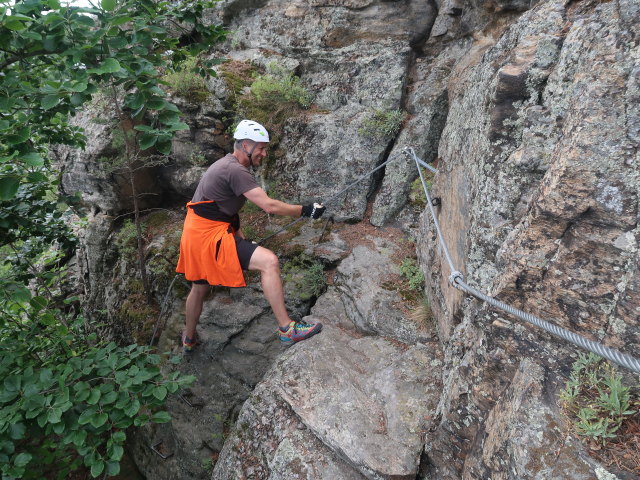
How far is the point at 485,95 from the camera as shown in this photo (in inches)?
141

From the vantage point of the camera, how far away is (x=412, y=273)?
5.39m

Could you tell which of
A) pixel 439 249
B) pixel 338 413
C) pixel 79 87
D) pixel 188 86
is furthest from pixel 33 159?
pixel 188 86

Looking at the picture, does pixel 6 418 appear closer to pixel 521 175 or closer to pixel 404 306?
pixel 404 306

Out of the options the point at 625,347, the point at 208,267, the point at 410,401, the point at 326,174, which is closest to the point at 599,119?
the point at 625,347

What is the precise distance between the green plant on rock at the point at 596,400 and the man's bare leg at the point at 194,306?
170 inches

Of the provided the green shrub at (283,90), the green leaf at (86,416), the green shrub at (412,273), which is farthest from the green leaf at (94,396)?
the green shrub at (283,90)

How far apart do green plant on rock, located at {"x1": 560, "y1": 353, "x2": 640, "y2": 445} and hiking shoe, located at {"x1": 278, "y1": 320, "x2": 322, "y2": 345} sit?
3.06m

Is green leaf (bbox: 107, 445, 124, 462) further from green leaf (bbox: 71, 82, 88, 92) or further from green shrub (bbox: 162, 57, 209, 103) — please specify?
green shrub (bbox: 162, 57, 209, 103)

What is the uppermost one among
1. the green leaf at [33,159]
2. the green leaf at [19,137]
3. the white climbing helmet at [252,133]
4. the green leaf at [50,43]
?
the green leaf at [50,43]

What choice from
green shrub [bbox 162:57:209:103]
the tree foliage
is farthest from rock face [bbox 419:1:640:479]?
green shrub [bbox 162:57:209:103]

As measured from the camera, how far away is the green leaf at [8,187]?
7.27ft

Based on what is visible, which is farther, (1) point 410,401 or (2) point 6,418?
(1) point 410,401

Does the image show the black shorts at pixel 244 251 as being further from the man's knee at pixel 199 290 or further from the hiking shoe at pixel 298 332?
the hiking shoe at pixel 298 332

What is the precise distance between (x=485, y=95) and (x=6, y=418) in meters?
4.97
